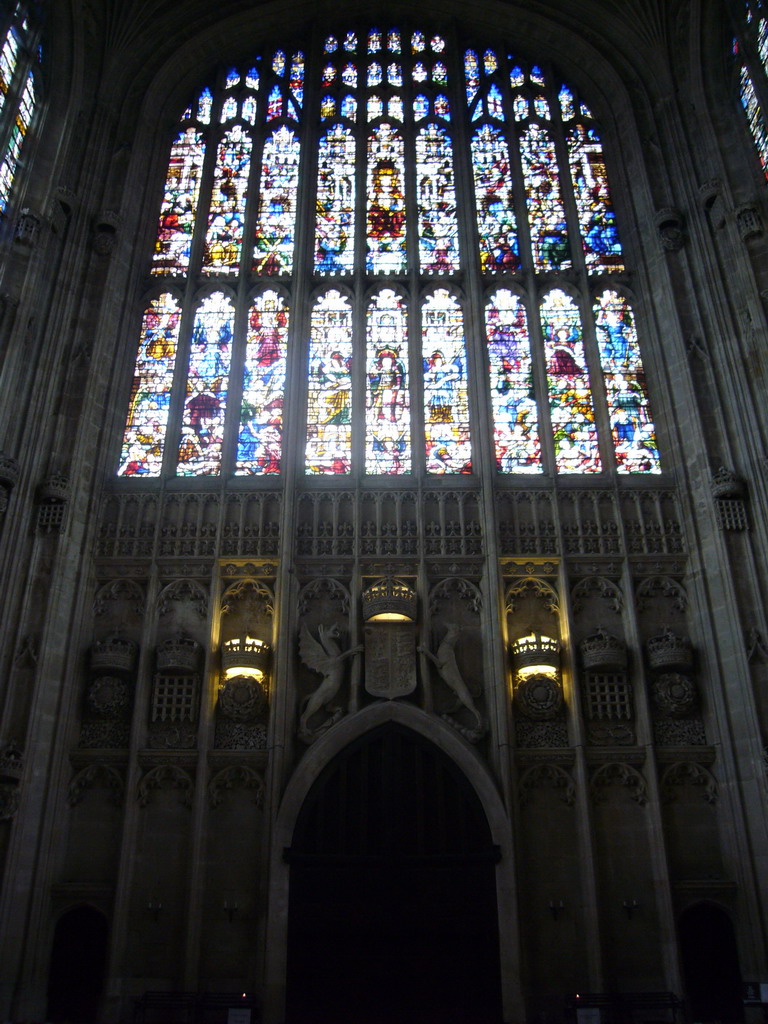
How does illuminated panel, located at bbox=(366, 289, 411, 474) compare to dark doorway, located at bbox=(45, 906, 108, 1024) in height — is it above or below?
above

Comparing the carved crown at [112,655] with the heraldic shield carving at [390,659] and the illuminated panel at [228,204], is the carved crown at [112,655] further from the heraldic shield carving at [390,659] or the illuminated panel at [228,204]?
the illuminated panel at [228,204]

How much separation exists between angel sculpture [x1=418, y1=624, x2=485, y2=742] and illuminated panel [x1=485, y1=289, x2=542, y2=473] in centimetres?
354

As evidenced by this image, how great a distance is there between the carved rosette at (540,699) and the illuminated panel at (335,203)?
30.7 feet

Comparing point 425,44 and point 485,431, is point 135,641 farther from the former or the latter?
point 425,44

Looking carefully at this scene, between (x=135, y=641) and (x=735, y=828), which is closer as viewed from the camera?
(x=735, y=828)

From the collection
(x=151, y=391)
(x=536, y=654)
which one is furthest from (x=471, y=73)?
(x=536, y=654)

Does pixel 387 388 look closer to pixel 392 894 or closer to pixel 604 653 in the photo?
pixel 604 653

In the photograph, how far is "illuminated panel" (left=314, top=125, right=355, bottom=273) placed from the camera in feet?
62.7

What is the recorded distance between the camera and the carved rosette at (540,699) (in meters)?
14.4

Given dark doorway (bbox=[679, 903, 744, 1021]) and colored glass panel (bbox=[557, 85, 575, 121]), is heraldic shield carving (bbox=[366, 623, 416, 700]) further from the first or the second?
colored glass panel (bbox=[557, 85, 575, 121])

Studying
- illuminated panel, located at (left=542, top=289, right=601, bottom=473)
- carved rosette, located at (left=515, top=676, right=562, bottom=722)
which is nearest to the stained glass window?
illuminated panel, located at (left=542, top=289, right=601, bottom=473)

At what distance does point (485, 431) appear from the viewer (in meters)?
16.7

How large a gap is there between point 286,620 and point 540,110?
44.8ft

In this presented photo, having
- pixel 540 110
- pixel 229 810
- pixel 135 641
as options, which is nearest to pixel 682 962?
pixel 229 810
